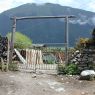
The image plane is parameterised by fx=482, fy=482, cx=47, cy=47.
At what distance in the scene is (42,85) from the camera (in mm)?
15516

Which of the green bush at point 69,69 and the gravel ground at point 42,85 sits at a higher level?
the green bush at point 69,69

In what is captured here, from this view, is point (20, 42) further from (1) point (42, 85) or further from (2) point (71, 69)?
(1) point (42, 85)

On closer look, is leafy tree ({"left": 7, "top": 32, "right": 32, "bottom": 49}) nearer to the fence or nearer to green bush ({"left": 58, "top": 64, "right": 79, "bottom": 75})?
the fence

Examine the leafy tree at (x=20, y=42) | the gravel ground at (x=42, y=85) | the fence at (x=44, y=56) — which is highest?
the leafy tree at (x=20, y=42)

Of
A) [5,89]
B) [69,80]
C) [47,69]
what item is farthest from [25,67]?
[5,89]

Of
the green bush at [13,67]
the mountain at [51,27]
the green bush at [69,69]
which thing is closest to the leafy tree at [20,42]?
the green bush at [13,67]

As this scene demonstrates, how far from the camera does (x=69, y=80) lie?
16.5 meters

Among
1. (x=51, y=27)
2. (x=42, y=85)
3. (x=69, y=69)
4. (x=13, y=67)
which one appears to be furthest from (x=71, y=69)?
(x=51, y=27)

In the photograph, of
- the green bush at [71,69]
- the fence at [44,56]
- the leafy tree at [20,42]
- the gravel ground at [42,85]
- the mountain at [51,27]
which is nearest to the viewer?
the gravel ground at [42,85]

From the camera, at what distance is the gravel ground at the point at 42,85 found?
48.1ft

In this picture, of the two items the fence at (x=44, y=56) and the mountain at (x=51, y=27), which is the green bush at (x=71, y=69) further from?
the mountain at (x=51, y=27)

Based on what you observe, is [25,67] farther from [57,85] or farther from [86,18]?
[86,18]

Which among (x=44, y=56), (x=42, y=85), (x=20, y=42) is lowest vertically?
(x=42, y=85)

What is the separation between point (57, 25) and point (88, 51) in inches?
1422
